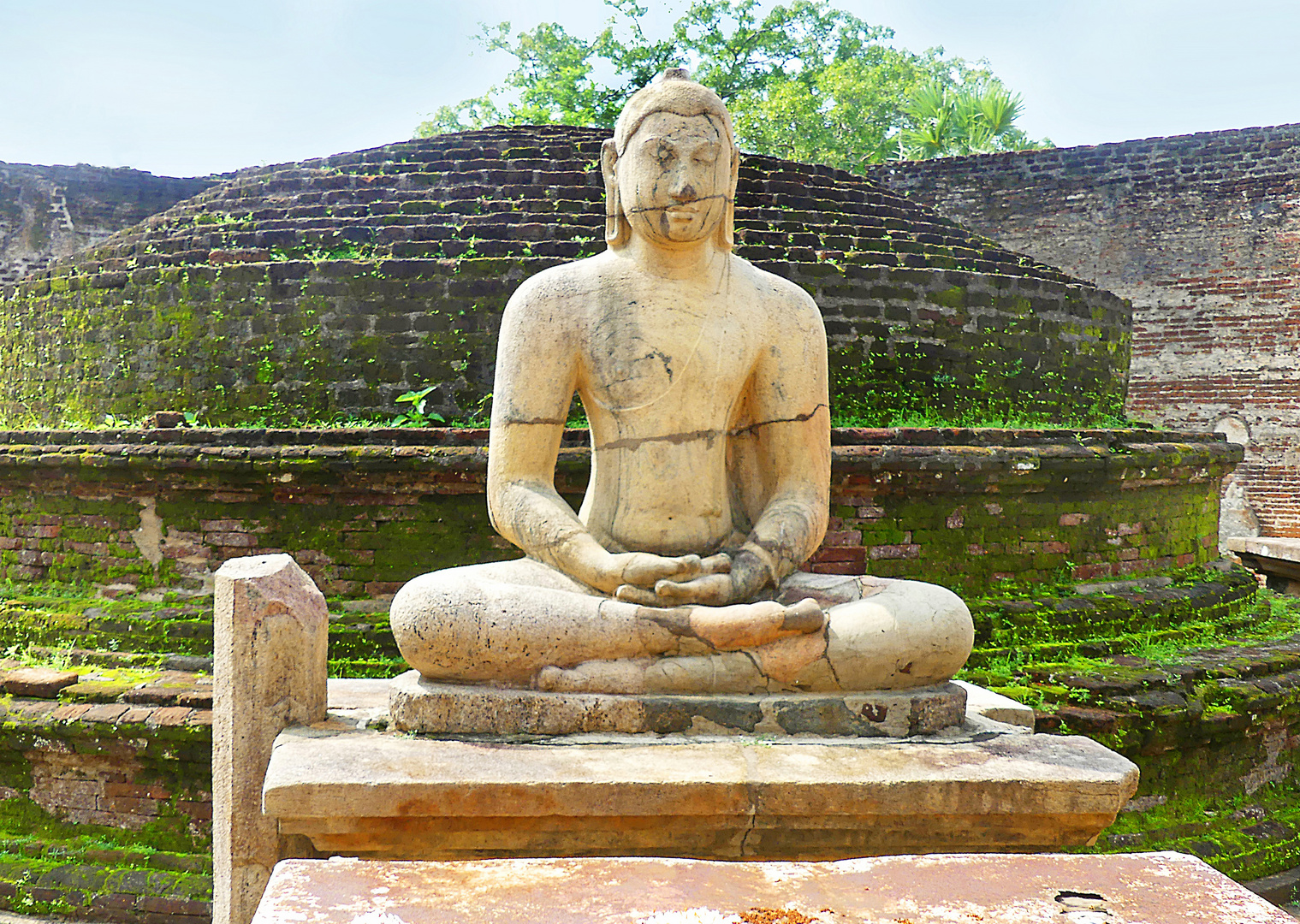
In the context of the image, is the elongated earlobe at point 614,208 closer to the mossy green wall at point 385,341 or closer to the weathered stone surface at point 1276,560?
the mossy green wall at point 385,341

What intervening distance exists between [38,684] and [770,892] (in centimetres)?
447

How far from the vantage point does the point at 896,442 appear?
569 centimetres

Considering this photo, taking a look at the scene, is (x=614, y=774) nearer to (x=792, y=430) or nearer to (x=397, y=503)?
(x=792, y=430)

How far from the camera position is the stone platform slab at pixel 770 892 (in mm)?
1589

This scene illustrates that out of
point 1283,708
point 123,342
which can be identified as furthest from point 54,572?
point 1283,708

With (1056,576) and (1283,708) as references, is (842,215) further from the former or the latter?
(1283,708)

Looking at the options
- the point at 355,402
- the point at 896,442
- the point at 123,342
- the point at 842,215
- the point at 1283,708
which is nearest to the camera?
the point at 1283,708

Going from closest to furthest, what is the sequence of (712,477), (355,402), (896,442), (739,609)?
(739,609) < (712,477) < (896,442) < (355,402)

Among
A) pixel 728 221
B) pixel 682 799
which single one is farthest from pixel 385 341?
pixel 682 799

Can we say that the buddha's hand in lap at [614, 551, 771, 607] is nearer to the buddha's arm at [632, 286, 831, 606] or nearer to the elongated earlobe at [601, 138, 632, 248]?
the buddha's arm at [632, 286, 831, 606]

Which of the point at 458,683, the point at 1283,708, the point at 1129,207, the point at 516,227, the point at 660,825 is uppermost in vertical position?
the point at 1129,207

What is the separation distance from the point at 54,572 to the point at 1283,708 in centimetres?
701

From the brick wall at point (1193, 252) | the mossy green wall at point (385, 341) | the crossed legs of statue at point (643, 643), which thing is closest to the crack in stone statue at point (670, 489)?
the crossed legs of statue at point (643, 643)

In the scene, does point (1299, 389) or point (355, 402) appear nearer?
point (355, 402)
